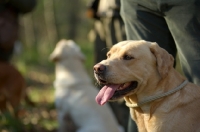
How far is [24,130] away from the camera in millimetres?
5965

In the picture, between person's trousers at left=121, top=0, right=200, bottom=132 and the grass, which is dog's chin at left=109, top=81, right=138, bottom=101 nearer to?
person's trousers at left=121, top=0, right=200, bottom=132

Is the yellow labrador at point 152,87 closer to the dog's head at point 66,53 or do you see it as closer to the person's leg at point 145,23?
the person's leg at point 145,23

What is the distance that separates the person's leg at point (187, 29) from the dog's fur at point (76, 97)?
7.50 feet

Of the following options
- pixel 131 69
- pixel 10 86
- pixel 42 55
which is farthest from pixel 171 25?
pixel 42 55

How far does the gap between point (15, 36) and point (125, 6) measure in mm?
3313

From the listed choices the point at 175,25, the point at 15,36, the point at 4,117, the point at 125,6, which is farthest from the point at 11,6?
the point at 175,25

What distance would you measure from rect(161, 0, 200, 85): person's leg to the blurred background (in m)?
2.83

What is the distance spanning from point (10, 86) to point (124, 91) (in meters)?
3.89

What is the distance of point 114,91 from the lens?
3750 millimetres

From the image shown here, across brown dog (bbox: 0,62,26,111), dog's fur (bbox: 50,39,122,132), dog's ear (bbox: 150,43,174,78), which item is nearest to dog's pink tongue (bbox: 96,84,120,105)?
dog's ear (bbox: 150,43,174,78)

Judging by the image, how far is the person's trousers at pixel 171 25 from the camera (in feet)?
12.5

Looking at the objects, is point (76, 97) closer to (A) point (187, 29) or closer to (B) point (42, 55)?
(A) point (187, 29)

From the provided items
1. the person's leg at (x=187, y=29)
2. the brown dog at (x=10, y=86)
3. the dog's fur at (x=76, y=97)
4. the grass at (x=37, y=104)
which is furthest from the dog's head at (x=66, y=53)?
the person's leg at (x=187, y=29)

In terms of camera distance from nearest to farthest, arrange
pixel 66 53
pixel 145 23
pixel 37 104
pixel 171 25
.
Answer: pixel 171 25, pixel 145 23, pixel 66 53, pixel 37 104
